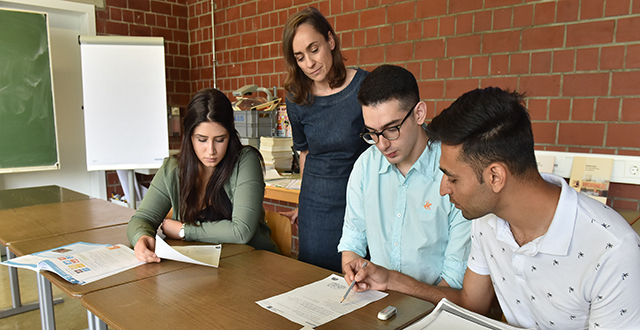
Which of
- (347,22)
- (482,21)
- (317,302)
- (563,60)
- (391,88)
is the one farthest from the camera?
(347,22)

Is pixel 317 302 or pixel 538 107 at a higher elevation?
pixel 538 107


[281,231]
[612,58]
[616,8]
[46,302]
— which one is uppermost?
[616,8]

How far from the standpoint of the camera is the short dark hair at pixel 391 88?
131 cm

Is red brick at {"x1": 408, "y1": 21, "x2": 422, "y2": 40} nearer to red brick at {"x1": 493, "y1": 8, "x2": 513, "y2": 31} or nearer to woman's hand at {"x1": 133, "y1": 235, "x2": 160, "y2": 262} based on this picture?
red brick at {"x1": 493, "y1": 8, "x2": 513, "y2": 31}

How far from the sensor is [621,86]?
2.05 meters

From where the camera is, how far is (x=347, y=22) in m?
3.25

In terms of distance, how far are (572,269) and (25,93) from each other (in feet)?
13.6

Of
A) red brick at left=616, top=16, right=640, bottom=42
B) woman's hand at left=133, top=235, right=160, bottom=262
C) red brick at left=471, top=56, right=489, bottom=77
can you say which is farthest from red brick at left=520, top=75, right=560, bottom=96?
woman's hand at left=133, top=235, right=160, bottom=262

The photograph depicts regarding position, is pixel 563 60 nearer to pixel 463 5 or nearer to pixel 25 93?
pixel 463 5

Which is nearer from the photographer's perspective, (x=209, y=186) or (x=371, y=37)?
(x=209, y=186)

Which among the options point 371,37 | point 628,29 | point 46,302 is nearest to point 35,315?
point 46,302

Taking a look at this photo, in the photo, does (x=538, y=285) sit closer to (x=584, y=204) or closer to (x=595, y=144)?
(x=584, y=204)

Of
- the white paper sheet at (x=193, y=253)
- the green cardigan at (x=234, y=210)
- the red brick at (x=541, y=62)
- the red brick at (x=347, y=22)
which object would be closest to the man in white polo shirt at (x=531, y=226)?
the white paper sheet at (x=193, y=253)

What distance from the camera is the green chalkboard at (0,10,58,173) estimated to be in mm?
3525
